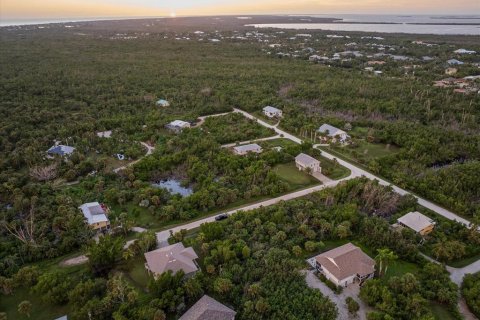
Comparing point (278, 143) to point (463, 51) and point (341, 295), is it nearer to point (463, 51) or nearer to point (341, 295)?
point (341, 295)

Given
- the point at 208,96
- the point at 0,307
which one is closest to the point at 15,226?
the point at 0,307

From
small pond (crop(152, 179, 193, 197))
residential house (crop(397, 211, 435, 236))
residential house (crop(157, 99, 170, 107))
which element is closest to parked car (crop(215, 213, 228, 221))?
small pond (crop(152, 179, 193, 197))

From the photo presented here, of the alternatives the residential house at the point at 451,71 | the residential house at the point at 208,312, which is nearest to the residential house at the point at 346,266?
the residential house at the point at 208,312

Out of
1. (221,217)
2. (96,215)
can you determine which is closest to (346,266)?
(221,217)

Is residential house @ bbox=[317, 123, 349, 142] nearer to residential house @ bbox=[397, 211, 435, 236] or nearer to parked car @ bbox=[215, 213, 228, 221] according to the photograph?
residential house @ bbox=[397, 211, 435, 236]

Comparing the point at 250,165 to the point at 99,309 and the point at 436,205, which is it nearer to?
the point at 436,205

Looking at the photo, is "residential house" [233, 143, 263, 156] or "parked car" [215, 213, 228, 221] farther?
"residential house" [233, 143, 263, 156]

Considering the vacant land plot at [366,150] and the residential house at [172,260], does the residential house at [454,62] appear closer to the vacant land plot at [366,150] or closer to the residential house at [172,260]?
the vacant land plot at [366,150]
